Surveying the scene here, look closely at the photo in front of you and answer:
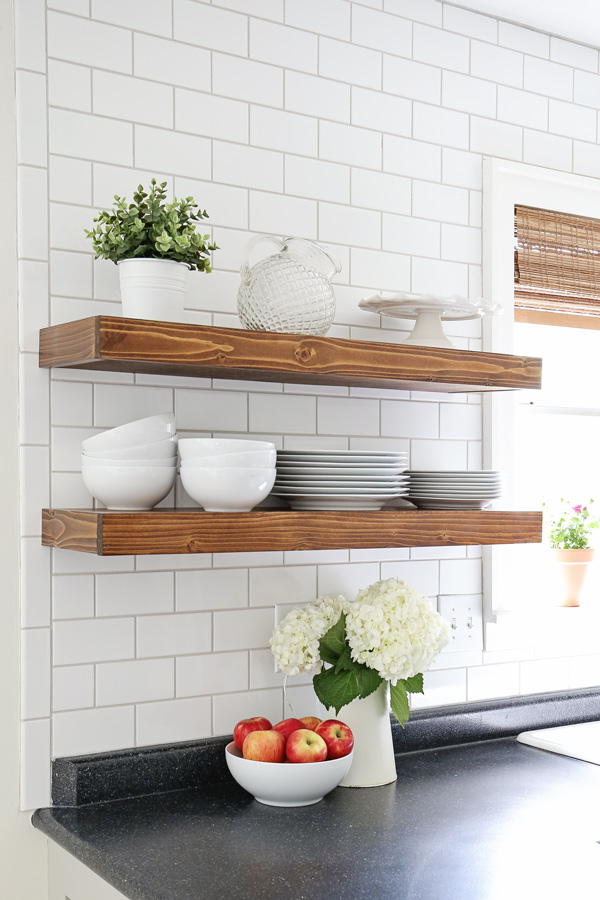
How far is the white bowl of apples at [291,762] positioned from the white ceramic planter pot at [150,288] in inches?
31.0

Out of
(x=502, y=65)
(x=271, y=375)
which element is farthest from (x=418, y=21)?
(x=271, y=375)

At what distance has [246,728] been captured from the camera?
5.88 ft

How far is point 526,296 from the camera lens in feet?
8.14

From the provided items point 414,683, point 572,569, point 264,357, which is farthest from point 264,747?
point 572,569

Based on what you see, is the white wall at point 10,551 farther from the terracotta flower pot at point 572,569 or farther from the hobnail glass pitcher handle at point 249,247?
the terracotta flower pot at point 572,569

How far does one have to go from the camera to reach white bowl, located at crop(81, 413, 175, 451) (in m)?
1.63

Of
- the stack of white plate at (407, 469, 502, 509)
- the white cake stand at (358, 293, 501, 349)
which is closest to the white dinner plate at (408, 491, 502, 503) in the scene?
the stack of white plate at (407, 469, 502, 509)

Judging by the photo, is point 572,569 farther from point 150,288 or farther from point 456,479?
point 150,288

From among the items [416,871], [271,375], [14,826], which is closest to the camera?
[416,871]

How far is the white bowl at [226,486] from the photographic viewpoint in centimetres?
165

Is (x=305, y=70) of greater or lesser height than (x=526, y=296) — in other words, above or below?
above

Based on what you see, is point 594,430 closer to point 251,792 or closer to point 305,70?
point 305,70

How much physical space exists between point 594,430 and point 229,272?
1.25 m

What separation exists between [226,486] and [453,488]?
0.54 metres
